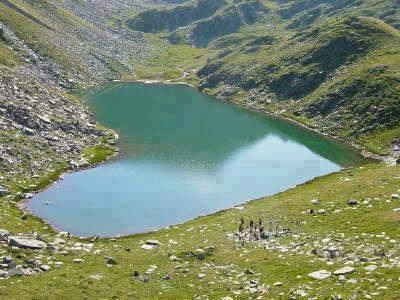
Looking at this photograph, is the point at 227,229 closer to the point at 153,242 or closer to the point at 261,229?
the point at 261,229

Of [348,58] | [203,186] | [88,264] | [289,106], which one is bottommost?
[88,264]

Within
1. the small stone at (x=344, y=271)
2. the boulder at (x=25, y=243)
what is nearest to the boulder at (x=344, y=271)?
the small stone at (x=344, y=271)

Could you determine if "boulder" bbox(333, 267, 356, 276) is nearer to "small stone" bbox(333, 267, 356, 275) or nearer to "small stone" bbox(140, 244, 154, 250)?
"small stone" bbox(333, 267, 356, 275)

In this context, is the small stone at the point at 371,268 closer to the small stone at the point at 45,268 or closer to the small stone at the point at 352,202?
the small stone at the point at 352,202

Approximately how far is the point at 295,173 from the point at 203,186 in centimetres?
2125

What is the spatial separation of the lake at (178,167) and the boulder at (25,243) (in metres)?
21.7

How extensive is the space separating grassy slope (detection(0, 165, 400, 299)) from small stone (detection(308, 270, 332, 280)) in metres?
0.71

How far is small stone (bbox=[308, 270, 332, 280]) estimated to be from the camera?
3862 centimetres

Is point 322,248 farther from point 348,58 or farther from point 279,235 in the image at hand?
point 348,58

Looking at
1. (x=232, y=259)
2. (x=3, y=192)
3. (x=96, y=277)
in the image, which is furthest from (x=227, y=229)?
(x=3, y=192)

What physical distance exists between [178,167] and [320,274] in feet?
209

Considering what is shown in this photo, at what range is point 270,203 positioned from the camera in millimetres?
74000

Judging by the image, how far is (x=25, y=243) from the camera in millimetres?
46094

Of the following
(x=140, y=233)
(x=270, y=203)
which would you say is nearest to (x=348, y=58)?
(x=270, y=203)
